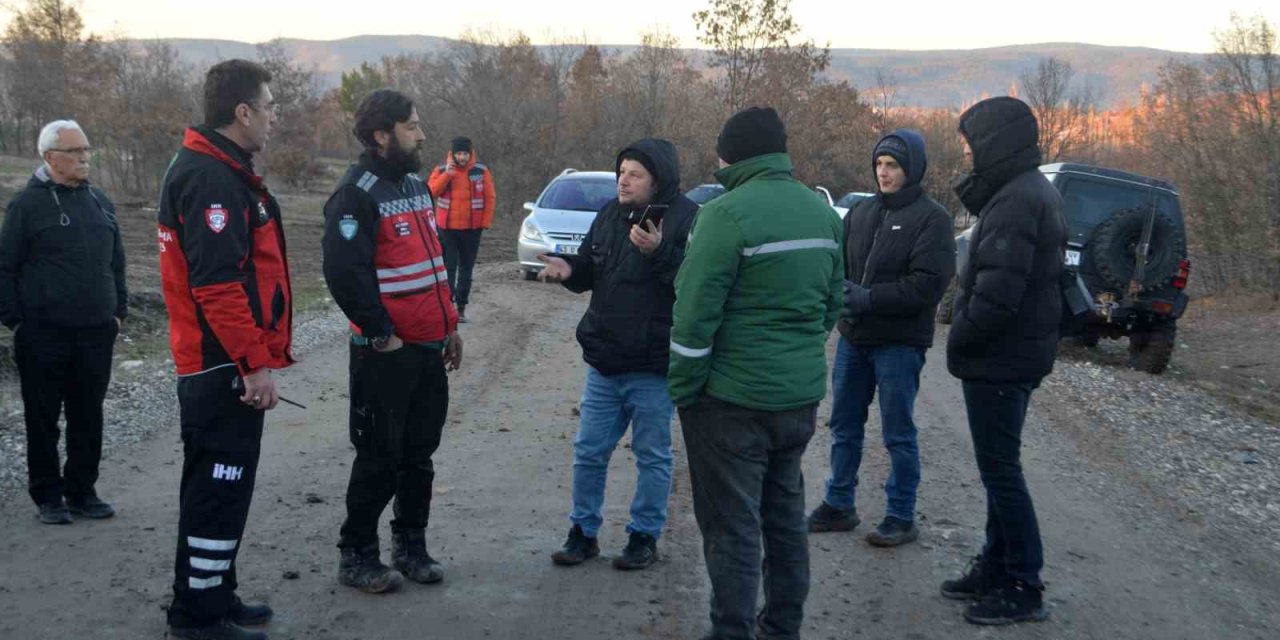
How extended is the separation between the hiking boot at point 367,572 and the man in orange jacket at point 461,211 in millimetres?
7488

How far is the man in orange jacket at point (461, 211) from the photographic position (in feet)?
40.2

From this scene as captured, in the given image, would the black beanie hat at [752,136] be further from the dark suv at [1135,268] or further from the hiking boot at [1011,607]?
the dark suv at [1135,268]

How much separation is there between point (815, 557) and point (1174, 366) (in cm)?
941

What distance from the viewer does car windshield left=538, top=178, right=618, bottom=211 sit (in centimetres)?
1720

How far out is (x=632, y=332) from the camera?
16.3 ft

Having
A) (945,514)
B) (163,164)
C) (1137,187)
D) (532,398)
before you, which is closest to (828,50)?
(163,164)

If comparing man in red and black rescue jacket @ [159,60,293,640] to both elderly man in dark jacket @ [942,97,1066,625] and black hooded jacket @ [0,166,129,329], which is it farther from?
elderly man in dark jacket @ [942,97,1066,625]

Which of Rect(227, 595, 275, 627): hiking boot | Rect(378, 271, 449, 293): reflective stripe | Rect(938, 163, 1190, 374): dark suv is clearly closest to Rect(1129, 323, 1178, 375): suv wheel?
Rect(938, 163, 1190, 374): dark suv

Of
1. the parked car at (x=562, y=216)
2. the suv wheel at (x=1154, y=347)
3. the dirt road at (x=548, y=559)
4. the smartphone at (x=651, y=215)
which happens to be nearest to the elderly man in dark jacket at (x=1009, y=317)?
the dirt road at (x=548, y=559)

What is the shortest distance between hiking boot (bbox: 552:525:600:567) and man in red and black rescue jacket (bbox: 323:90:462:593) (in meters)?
0.60

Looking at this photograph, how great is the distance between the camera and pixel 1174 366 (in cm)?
1302

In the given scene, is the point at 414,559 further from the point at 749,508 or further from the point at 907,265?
the point at 907,265

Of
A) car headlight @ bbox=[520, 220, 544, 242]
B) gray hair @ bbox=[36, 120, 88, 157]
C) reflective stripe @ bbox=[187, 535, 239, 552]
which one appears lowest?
reflective stripe @ bbox=[187, 535, 239, 552]

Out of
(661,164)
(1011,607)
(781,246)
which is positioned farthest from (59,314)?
(1011,607)
